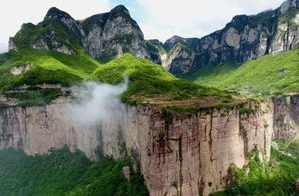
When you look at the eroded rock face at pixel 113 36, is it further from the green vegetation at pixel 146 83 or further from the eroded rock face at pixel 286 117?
the green vegetation at pixel 146 83

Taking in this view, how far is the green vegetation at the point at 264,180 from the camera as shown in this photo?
7356 cm

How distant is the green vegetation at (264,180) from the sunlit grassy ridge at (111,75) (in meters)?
11.0

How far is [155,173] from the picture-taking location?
64.6 m

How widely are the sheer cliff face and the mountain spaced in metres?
77.0

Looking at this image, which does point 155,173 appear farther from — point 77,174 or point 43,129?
point 43,129

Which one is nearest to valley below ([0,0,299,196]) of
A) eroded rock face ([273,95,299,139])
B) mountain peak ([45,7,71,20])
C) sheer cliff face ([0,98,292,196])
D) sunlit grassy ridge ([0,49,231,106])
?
sheer cliff face ([0,98,292,196])

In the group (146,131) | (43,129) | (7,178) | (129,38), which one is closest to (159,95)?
(146,131)

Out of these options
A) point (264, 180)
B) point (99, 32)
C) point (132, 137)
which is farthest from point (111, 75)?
point (99, 32)

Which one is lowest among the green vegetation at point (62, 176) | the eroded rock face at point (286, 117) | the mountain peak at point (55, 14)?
the green vegetation at point (62, 176)

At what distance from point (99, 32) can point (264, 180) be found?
112715 millimetres

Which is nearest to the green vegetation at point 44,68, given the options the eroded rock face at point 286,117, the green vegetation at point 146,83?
the green vegetation at point 146,83

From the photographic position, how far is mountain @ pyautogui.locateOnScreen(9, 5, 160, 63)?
161 m

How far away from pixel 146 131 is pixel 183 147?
502cm

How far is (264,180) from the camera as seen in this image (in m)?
77.4
